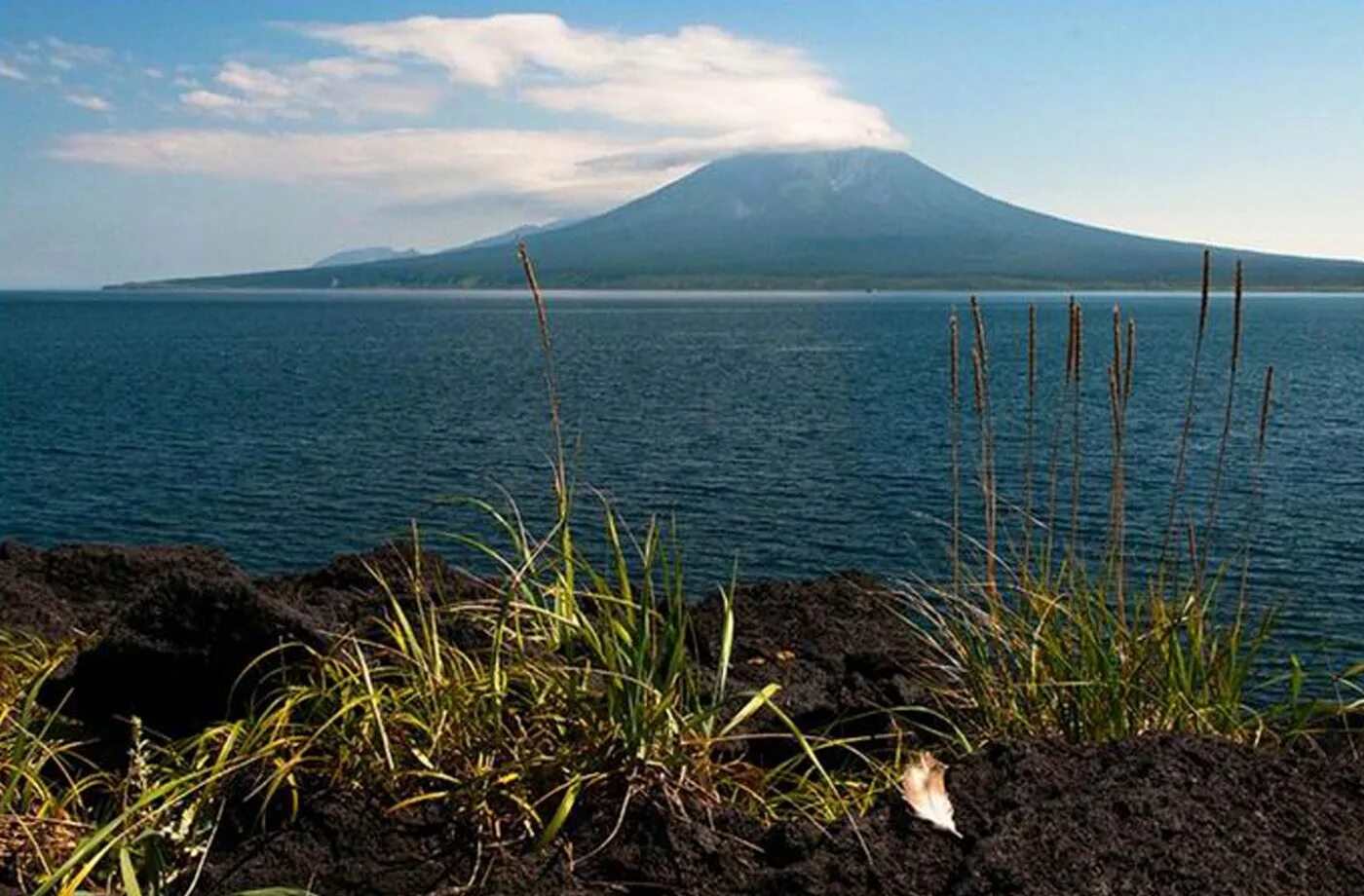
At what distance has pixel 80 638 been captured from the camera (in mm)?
9453

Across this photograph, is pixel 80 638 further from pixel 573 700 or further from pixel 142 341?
pixel 142 341

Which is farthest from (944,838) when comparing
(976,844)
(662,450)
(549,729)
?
(662,450)

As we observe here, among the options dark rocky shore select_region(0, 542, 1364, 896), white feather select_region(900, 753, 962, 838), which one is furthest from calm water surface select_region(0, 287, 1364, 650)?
white feather select_region(900, 753, 962, 838)

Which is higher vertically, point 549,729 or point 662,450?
point 549,729

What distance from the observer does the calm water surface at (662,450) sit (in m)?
25.9

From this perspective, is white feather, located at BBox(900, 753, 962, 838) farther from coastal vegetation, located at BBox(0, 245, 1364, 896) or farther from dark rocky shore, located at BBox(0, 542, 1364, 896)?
coastal vegetation, located at BBox(0, 245, 1364, 896)

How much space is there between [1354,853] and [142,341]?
380 feet

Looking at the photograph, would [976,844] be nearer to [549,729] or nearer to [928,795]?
[928,795]

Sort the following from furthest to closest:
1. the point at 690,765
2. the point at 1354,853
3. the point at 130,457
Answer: the point at 130,457 → the point at 690,765 → the point at 1354,853

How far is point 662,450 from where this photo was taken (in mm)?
39656

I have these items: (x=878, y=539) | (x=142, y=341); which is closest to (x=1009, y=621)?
(x=878, y=539)

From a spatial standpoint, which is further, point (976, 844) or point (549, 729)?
point (549, 729)

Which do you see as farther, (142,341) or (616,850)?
(142,341)

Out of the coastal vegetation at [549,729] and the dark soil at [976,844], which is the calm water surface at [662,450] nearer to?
the coastal vegetation at [549,729]
